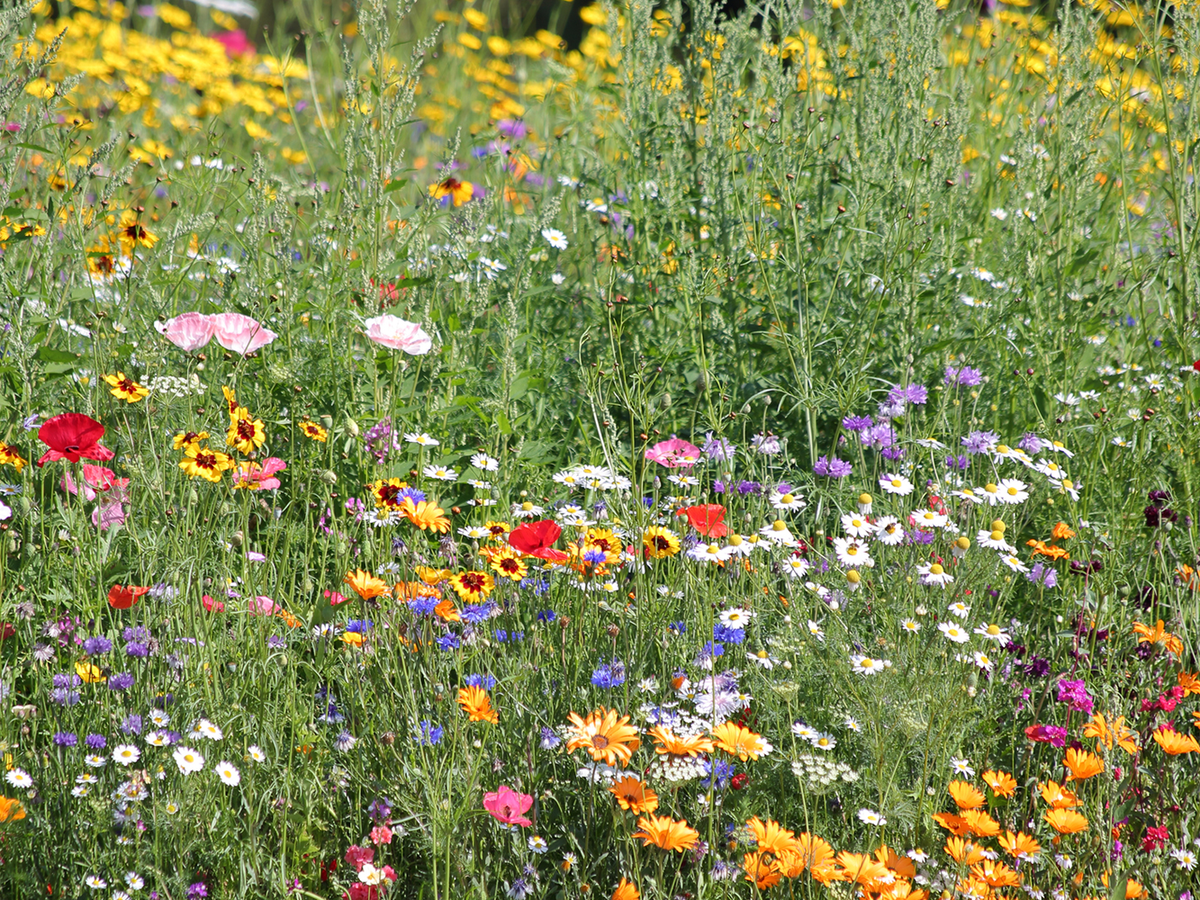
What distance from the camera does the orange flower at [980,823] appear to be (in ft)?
5.26

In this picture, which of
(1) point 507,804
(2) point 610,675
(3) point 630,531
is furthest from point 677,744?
(3) point 630,531

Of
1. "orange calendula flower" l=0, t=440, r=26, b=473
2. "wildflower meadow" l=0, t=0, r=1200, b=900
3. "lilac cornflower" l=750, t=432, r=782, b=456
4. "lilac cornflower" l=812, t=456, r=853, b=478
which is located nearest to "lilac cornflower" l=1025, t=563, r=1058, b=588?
"wildflower meadow" l=0, t=0, r=1200, b=900

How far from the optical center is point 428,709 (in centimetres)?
166

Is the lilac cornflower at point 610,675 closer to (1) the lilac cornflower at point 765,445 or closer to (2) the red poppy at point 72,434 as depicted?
(1) the lilac cornflower at point 765,445

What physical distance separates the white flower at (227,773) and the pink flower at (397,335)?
3.17ft

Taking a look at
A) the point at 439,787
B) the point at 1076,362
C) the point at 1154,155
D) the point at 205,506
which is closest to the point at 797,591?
the point at 439,787

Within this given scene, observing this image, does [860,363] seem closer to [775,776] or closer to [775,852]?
[775,776]

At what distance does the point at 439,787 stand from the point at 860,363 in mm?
1513

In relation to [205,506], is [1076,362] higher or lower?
higher

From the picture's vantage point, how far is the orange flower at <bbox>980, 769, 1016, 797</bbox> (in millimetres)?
1737

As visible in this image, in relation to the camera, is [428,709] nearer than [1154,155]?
Yes

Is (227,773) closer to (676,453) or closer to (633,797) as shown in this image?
(633,797)

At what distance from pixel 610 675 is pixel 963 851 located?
0.59 metres

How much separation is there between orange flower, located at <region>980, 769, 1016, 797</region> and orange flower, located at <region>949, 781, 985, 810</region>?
0.20 ft
